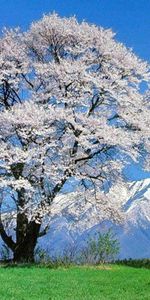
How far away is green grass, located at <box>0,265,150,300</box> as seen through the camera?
22234 millimetres

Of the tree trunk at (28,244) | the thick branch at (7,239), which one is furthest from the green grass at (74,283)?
the thick branch at (7,239)

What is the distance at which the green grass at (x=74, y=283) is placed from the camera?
72.9 feet

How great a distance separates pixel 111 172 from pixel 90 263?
5952 millimetres

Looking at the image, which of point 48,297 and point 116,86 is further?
point 116,86

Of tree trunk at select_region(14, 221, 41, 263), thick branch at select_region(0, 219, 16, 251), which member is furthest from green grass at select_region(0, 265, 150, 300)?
thick branch at select_region(0, 219, 16, 251)

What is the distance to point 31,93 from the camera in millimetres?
40500

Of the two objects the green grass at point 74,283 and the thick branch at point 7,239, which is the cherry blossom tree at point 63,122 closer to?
the thick branch at point 7,239

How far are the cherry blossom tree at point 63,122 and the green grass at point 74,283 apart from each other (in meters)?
6.01

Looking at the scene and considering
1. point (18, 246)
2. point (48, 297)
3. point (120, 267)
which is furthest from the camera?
point (18, 246)

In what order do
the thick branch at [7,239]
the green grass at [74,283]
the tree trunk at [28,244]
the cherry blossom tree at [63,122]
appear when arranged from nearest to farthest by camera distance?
the green grass at [74,283]
the cherry blossom tree at [63,122]
the tree trunk at [28,244]
the thick branch at [7,239]

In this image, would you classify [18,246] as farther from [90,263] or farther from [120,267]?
[120,267]

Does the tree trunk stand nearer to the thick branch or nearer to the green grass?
the thick branch

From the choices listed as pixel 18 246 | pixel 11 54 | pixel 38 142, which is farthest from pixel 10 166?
pixel 11 54

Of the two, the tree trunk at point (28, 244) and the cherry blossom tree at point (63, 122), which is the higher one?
the cherry blossom tree at point (63, 122)
